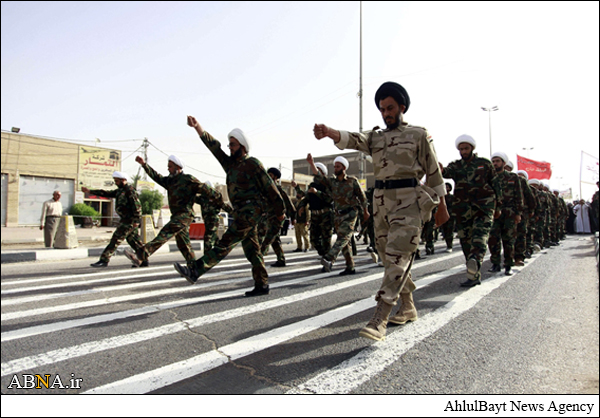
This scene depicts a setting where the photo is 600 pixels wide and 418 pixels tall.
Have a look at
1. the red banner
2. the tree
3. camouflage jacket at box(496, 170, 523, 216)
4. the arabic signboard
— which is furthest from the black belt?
the arabic signboard

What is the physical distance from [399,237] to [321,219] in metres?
5.15

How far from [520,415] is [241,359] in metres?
1.78

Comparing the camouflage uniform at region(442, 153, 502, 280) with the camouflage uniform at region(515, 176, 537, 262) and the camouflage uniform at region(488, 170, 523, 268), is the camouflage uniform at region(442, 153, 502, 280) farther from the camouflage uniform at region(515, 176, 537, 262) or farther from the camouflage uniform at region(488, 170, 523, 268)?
the camouflage uniform at region(515, 176, 537, 262)

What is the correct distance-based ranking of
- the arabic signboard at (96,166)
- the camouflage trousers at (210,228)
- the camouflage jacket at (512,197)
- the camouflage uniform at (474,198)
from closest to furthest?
1. the camouflage uniform at (474,198)
2. the camouflage jacket at (512,197)
3. the camouflage trousers at (210,228)
4. the arabic signboard at (96,166)

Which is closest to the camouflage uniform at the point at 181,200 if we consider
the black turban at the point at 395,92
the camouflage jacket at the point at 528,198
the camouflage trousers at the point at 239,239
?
the camouflage trousers at the point at 239,239

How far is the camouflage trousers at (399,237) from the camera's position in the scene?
297cm

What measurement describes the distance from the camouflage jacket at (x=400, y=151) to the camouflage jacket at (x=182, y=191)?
13.7ft

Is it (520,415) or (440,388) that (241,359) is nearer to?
(440,388)

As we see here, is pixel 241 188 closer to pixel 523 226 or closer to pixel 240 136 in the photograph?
pixel 240 136

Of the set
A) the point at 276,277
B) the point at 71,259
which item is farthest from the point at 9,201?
the point at 276,277

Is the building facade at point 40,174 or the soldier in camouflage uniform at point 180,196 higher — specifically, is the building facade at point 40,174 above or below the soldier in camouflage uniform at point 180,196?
above

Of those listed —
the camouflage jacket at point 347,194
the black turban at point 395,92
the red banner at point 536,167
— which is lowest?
the camouflage jacket at point 347,194

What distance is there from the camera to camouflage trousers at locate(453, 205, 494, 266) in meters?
5.39

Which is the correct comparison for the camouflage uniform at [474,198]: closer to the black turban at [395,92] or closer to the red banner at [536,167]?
the black turban at [395,92]
